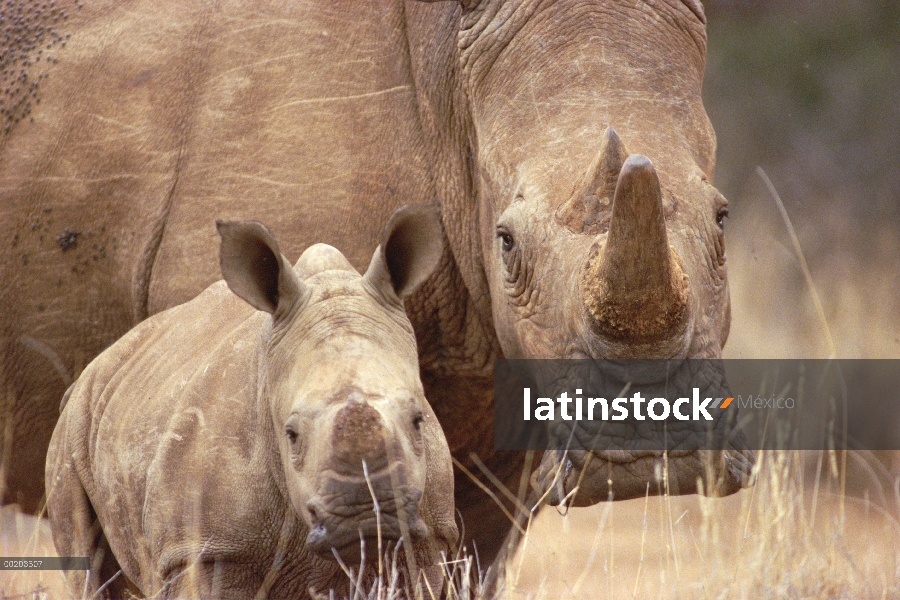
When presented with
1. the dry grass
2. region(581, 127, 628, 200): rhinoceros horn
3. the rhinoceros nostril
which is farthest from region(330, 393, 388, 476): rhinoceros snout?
region(581, 127, 628, 200): rhinoceros horn

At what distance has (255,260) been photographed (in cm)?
493

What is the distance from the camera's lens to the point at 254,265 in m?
4.93

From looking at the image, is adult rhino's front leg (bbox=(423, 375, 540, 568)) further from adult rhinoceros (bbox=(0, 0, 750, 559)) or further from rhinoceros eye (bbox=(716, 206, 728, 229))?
rhinoceros eye (bbox=(716, 206, 728, 229))

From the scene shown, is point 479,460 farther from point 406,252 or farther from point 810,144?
point 810,144

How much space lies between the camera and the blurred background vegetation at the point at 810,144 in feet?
40.6

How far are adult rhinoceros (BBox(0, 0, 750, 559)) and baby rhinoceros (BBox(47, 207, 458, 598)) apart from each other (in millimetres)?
817

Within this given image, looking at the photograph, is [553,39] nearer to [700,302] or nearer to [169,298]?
[700,302]

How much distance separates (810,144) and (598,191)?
325 inches

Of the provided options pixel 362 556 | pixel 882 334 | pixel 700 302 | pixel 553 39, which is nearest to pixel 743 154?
pixel 882 334

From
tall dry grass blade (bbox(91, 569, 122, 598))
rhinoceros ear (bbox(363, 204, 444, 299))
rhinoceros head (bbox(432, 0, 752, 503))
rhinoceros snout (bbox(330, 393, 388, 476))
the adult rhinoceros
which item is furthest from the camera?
the adult rhinoceros

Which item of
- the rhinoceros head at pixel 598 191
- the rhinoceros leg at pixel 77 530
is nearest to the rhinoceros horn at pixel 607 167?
the rhinoceros head at pixel 598 191

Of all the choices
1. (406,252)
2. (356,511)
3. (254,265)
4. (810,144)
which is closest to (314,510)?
(356,511)

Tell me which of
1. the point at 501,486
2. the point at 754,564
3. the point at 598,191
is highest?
the point at 598,191

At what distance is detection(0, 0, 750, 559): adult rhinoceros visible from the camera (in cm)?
584
